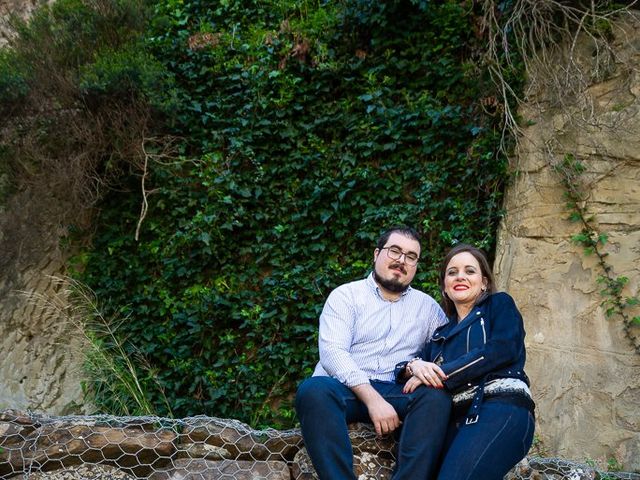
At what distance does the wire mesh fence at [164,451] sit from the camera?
3193 mm

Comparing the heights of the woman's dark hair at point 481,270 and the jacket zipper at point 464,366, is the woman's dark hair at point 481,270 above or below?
above

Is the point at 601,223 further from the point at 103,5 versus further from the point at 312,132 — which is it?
the point at 103,5

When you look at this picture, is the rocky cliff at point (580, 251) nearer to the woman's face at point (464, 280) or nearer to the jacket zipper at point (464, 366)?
the woman's face at point (464, 280)

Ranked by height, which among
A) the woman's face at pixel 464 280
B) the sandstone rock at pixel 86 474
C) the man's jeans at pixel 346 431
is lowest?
the sandstone rock at pixel 86 474

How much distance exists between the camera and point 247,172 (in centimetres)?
550

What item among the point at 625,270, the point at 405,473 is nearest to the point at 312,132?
the point at 625,270

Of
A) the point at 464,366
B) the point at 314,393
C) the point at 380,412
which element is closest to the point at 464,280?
the point at 464,366

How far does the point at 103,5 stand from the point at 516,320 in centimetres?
438

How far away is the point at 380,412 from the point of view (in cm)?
290

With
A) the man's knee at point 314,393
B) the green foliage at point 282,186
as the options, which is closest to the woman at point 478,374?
the man's knee at point 314,393

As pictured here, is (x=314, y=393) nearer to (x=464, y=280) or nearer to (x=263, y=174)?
(x=464, y=280)

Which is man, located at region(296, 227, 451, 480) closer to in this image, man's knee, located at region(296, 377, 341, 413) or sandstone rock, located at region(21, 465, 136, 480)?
man's knee, located at region(296, 377, 341, 413)

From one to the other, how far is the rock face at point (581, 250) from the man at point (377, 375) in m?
1.44

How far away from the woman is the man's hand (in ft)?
0.40
